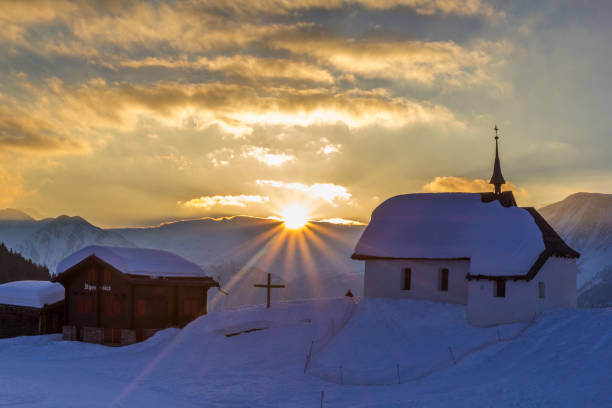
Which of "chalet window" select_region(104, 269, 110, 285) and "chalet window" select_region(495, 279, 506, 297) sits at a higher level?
"chalet window" select_region(495, 279, 506, 297)

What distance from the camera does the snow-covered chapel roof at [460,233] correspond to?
3203 cm

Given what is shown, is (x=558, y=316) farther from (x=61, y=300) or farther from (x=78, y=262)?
(x=61, y=300)

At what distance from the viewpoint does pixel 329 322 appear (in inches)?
1414

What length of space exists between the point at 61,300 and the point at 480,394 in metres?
42.1

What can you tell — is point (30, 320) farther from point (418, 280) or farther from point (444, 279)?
point (444, 279)

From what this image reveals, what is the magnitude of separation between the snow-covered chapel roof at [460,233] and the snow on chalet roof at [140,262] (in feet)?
52.4

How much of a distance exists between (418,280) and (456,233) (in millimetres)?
3931

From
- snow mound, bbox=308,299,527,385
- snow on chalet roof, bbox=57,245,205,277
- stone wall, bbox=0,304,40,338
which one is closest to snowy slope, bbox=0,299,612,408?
snow mound, bbox=308,299,527,385

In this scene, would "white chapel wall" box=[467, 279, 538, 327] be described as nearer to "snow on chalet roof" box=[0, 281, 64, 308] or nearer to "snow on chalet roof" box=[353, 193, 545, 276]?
"snow on chalet roof" box=[353, 193, 545, 276]

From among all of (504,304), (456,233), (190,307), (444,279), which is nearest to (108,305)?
(190,307)

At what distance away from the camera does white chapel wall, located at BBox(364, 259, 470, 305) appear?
3353 centimetres

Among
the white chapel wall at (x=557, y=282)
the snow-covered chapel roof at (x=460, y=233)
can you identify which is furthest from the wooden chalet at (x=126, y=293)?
the white chapel wall at (x=557, y=282)

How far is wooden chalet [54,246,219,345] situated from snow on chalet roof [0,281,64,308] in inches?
209

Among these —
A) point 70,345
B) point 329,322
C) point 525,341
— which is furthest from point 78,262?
point 525,341
